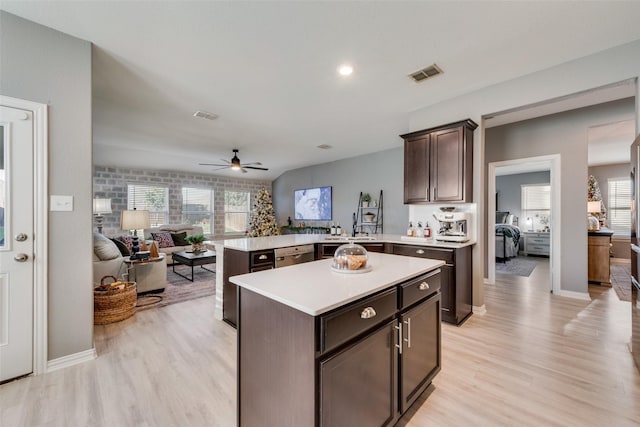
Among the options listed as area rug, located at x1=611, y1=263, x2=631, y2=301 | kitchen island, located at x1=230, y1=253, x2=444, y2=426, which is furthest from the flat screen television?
kitchen island, located at x1=230, y1=253, x2=444, y2=426

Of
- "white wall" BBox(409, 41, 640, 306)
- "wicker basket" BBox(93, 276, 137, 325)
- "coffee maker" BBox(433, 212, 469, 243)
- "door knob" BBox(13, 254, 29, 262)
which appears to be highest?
"white wall" BBox(409, 41, 640, 306)

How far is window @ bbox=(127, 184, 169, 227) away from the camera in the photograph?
20.9 feet

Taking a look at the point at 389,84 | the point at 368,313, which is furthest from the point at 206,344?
the point at 389,84

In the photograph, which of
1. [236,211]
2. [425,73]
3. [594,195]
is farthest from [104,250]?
[594,195]

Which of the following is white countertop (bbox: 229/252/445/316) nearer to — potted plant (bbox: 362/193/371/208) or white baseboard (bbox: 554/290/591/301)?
white baseboard (bbox: 554/290/591/301)

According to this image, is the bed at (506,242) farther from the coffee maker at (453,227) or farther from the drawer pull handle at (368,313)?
the drawer pull handle at (368,313)

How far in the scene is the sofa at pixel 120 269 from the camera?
3268mm

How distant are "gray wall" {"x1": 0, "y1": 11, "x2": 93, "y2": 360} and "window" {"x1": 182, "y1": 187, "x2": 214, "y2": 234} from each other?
5.30 meters

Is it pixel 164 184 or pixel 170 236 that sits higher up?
pixel 164 184

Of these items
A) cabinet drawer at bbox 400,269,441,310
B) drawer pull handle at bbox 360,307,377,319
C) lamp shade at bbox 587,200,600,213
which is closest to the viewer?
drawer pull handle at bbox 360,307,377,319

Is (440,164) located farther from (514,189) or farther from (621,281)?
(514,189)

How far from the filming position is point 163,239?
591 centimetres

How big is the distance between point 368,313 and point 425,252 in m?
2.07

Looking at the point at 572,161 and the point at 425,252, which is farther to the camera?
the point at 572,161
